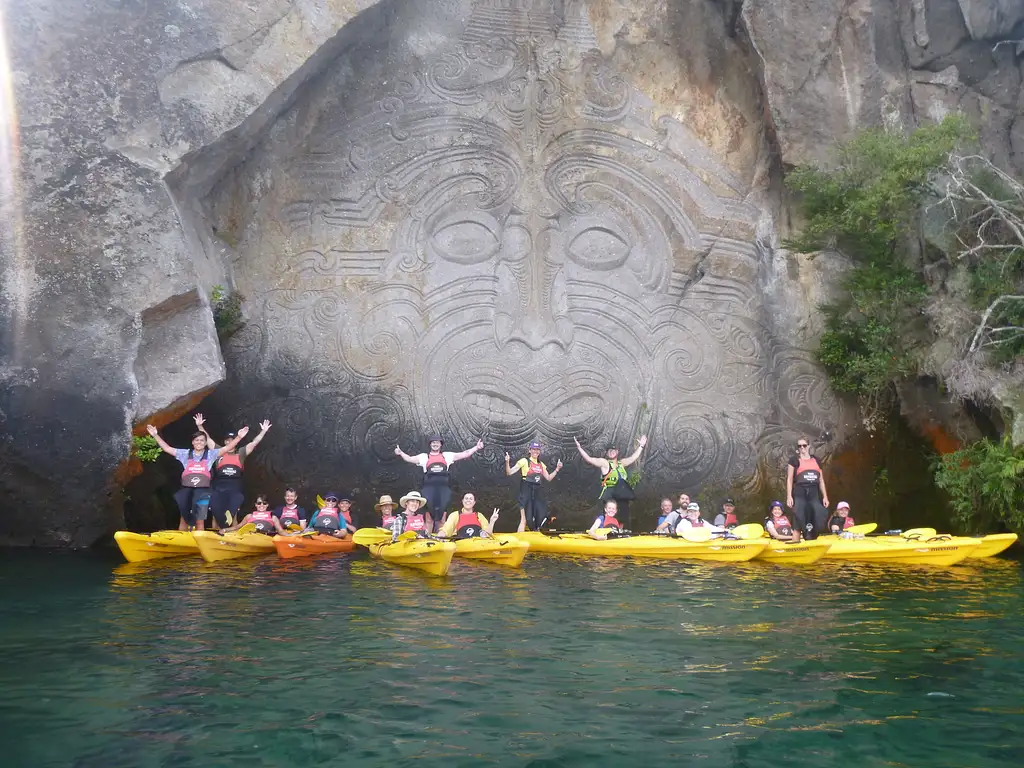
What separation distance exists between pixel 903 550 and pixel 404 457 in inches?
244

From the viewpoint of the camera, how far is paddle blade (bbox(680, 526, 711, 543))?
11258 mm

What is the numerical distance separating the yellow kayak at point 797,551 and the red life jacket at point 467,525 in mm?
3392

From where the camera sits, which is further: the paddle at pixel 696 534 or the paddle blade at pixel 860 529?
the paddle blade at pixel 860 529

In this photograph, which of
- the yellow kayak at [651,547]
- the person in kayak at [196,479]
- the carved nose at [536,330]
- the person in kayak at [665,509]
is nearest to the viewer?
the yellow kayak at [651,547]

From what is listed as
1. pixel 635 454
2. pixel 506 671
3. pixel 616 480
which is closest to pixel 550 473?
pixel 616 480

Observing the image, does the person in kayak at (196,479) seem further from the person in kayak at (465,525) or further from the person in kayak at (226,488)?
the person in kayak at (465,525)

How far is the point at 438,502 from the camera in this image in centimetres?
1239

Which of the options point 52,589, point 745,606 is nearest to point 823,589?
point 745,606

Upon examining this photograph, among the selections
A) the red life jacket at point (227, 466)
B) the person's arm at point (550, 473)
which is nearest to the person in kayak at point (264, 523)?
the red life jacket at point (227, 466)

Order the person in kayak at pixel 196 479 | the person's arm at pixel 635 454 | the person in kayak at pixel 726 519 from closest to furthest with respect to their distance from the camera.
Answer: the person in kayak at pixel 196 479 < the person in kayak at pixel 726 519 < the person's arm at pixel 635 454

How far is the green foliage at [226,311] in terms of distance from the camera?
13144mm

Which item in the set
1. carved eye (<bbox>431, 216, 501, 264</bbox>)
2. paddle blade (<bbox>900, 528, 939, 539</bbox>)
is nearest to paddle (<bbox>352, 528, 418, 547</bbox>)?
carved eye (<bbox>431, 216, 501, 264</bbox>)

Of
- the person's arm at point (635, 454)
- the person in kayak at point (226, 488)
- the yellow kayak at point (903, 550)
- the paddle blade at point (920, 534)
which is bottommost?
the yellow kayak at point (903, 550)

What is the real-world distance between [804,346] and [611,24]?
5708mm
